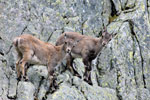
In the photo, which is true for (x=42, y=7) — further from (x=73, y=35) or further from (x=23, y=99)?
(x=23, y=99)

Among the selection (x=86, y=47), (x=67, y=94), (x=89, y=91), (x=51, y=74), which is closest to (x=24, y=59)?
(x=51, y=74)

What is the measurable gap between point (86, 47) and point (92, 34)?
339cm

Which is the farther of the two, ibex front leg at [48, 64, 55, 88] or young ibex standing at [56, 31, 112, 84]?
young ibex standing at [56, 31, 112, 84]

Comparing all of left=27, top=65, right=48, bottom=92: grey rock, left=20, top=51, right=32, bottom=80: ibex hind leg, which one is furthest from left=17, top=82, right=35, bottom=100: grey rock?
left=27, top=65, right=48, bottom=92: grey rock

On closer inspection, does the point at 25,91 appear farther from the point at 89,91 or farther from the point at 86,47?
the point at 86,47

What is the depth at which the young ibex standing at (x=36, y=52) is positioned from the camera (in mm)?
12906

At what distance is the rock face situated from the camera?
13.9m

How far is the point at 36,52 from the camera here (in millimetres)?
13547

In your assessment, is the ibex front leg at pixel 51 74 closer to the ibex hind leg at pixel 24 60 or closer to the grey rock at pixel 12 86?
the ibex hind leg at pixel 24 60

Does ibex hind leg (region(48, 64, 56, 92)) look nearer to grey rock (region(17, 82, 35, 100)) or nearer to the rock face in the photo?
Result: the rock face

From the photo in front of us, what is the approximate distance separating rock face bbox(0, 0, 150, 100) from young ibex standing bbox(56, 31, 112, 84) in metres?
0.85

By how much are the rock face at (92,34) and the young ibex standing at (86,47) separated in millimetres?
852

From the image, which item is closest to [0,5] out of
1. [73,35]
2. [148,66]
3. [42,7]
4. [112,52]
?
[42,7]

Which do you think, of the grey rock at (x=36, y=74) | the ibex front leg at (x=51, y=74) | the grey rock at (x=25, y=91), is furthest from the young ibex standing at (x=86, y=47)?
the grey rock at (x=25, y=91)
